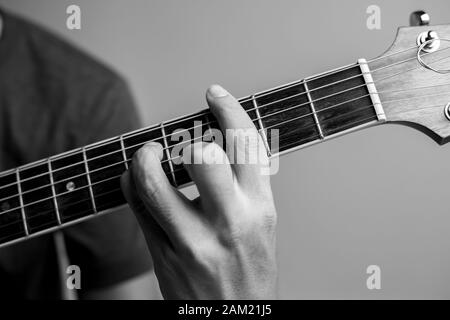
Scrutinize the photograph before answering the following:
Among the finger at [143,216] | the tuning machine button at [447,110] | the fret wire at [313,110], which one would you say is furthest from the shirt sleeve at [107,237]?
the tuning machine button at [447,110]

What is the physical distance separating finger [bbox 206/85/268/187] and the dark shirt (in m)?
0.46

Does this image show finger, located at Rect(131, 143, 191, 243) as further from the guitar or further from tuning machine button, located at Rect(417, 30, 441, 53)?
tuning machine button, located at Rect(417, 30, 441, 53)

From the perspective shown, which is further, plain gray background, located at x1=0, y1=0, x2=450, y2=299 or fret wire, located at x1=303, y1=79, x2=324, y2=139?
plain gray background, located at x1=0, y1=0, x2=450, y2=299

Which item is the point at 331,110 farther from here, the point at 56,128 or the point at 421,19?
the point at 56,128

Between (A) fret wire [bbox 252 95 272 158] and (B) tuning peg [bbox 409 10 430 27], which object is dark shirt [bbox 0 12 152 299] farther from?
(B) tuning peg [bbox 409 10 430 27]

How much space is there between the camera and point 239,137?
1.77ft

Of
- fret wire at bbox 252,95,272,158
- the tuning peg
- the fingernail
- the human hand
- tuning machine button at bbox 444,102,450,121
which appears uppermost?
the tuning peg

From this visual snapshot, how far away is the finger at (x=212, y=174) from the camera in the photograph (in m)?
0.50

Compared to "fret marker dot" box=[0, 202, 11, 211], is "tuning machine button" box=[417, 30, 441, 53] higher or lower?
higher

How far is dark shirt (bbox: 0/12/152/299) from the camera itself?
37.0 inches

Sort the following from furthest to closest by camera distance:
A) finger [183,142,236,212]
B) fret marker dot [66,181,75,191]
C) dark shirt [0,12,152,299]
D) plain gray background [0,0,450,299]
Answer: plain gray background [0,0,450,299] < dark shirt [0,12,152,299] < fret marker dot [66,181,75,191] < finger [183,142,236,212]

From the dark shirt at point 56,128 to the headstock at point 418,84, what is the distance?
21.8 inches

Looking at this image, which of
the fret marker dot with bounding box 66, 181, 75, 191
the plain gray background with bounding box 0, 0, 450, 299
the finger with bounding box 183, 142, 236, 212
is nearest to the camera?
the finger with bounding box 183, 142, 236, 212

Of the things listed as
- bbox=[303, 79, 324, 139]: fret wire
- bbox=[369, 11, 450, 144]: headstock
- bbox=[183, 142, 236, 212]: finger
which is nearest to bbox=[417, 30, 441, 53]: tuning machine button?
bbox=[369, 11, 450, 144]: headstock
